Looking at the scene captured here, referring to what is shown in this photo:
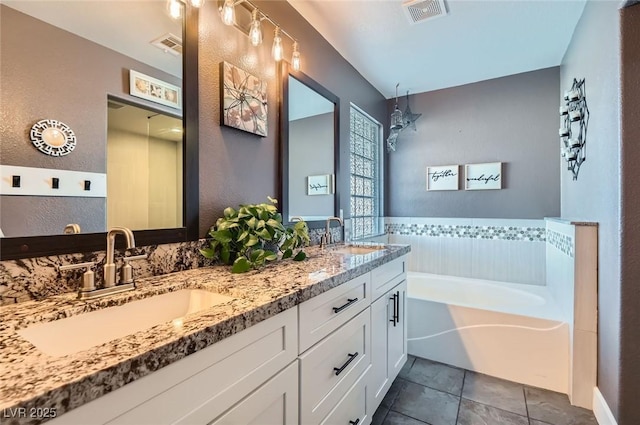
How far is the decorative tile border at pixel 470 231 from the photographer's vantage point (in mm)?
2746

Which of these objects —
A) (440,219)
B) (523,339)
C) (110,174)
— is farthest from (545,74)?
(110,174)

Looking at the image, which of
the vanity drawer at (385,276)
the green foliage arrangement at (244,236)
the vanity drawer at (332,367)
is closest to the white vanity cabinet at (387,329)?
the vanity drawer at (385,276)

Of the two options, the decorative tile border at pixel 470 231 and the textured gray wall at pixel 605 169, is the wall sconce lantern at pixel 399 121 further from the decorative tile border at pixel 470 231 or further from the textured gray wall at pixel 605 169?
the textured gray wall at pixel 605 169

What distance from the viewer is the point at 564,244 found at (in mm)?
2018

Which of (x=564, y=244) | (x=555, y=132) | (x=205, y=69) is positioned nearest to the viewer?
(x=205, y=69)

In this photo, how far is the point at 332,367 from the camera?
44.0 inches

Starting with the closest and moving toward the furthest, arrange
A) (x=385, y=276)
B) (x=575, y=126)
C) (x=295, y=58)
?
(x=385, y=276) < (x=295, y=58) < (x=575, y=126)

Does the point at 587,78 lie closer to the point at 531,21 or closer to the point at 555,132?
the point at 531,21

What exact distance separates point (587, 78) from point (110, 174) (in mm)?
2656

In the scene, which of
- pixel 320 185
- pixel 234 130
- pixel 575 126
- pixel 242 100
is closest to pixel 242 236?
pixel 234 130

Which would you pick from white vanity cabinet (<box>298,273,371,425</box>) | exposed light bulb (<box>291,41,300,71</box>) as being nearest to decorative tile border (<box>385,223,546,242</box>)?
white vanity cabinet (<box>298,273,371,425</box>)

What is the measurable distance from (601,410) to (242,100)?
2435 mm

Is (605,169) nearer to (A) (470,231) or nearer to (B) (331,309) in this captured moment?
(A) (470,231)

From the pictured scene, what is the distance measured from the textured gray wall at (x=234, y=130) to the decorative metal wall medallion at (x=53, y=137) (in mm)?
470
